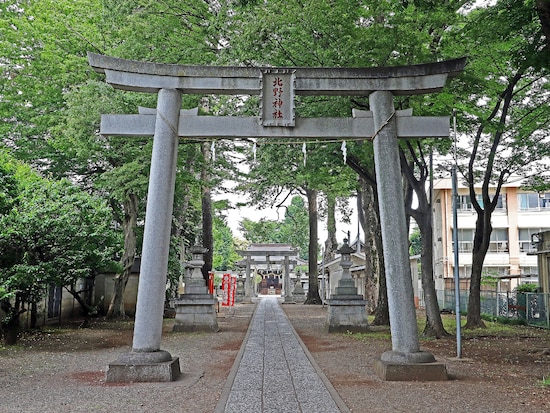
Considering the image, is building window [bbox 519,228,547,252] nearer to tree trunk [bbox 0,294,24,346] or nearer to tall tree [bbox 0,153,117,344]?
tall tree [bbox 0,153,117,344]

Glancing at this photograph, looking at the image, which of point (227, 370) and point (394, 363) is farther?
point (227, 370)

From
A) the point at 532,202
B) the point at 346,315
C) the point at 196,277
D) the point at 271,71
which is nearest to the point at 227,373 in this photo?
the point at 271,71

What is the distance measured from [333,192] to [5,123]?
629 inches

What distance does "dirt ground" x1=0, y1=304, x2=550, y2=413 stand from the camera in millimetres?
6785

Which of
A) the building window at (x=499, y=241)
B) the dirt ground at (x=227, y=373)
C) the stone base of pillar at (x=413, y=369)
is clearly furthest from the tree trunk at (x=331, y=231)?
the stone base of pillar at (x=413, y=369)

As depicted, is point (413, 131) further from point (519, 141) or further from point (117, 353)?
point (519, 141)

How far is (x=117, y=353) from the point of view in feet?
39.0

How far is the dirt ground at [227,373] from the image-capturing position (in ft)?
22.3

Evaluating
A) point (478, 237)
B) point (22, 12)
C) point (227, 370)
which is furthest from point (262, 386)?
point (22, 12)

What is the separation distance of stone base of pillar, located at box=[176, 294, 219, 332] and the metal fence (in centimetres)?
1164

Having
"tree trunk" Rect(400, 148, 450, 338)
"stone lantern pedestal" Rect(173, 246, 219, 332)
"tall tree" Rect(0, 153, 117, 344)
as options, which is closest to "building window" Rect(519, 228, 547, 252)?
"tree trunk" Rect(400, 148, 450, 338)

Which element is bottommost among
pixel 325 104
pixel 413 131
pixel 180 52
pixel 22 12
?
pixel 413 131

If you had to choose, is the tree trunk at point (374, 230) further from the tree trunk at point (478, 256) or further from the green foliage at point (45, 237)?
the green foliage at point (45, 237)

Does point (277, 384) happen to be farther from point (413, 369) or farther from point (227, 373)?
point (413, 369)
